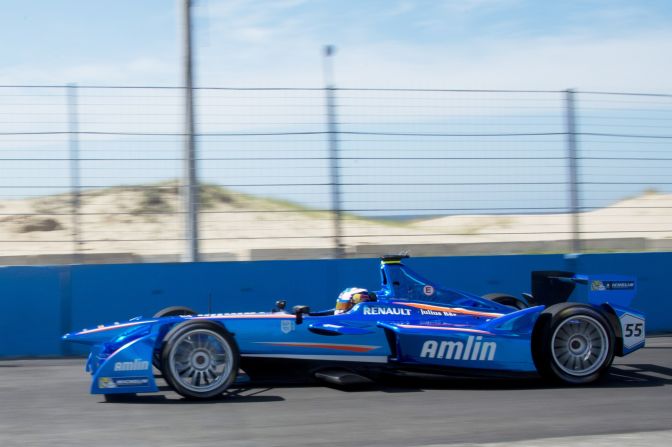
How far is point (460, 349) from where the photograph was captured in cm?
729

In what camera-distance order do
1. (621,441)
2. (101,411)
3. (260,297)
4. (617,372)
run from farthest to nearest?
(260,297), (617,372), (101,411), (621,441)

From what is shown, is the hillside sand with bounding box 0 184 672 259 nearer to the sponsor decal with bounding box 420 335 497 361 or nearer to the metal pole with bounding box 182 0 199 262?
the metal pole with bounding box 182 0 199 262

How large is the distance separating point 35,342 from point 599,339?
5.98 metres

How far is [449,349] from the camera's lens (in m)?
7.27

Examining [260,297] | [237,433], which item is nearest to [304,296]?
[260,297]

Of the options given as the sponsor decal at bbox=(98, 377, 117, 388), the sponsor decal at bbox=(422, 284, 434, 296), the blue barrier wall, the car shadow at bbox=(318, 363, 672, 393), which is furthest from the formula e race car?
the blue barrier wall

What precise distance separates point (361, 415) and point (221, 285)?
435 cm

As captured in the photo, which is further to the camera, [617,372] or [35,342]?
[35,342]

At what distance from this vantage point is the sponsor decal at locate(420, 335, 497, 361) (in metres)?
7.27

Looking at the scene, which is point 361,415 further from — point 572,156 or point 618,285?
point 572,156

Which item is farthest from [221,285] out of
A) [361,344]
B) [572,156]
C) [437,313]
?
[572,156]

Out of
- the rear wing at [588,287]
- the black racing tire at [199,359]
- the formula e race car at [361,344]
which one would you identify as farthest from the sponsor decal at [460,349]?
the black racing tire at [199,359]

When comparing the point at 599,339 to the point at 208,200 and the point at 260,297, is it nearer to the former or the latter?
the point at 260,297

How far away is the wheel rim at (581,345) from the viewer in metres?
7.50
